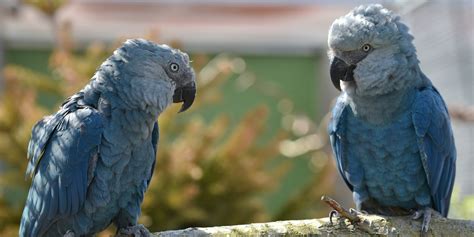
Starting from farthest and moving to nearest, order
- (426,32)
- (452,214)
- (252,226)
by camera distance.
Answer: (426,32) < (452,214) < (252,226)

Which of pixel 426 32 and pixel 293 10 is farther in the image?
pixel 293 10

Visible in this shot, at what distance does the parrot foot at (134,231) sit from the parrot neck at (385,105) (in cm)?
111

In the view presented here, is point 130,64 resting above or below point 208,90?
above

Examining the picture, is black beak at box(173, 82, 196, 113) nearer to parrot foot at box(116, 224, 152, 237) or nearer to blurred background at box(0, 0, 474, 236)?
parrot foot at box(116, 224, 152, 237)

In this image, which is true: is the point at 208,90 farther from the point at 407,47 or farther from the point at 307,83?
the point at 307,83

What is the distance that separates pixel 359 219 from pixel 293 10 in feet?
12.5

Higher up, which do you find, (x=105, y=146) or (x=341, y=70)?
(x=341, y=70)

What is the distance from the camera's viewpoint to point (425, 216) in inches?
110

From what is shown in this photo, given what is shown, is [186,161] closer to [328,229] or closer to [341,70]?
[341,70]

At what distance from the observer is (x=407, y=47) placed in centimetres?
294

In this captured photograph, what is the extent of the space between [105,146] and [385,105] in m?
1.24

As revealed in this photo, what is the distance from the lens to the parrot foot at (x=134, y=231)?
8.77 ft

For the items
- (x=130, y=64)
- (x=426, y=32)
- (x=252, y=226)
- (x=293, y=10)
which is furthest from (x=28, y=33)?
(x=252, y=226)

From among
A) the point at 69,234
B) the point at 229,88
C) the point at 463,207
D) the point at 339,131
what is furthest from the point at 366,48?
the point at 229,88
